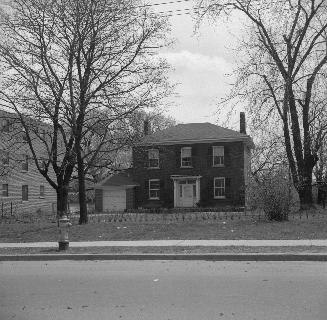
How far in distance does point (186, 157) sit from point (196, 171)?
1.52 meters

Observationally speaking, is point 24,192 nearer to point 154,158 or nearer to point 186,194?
point 154,158

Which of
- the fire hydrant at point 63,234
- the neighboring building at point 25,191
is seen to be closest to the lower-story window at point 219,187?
the neighboring building at point 25,191

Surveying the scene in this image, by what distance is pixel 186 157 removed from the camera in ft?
146

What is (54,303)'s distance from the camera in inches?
312

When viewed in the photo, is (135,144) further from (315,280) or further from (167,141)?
(167,141)

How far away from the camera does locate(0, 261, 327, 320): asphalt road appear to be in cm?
711

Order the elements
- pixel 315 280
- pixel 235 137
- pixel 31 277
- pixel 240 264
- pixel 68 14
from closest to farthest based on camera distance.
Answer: pixel 315 280 < pixel 31 277 < pixel 240 264 < pixel 68 14 < pixel 235 137

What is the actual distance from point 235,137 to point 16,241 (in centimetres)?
2733

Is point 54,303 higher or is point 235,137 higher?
point 235,137

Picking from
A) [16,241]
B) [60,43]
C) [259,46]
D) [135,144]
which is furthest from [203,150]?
[16,241]

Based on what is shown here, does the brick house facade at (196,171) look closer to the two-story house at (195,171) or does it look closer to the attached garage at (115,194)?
the two-story house at (195,171)

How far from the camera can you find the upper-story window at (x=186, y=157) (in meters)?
44.4

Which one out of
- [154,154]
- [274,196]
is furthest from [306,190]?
[154,154]

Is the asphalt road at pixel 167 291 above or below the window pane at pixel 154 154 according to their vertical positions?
below
